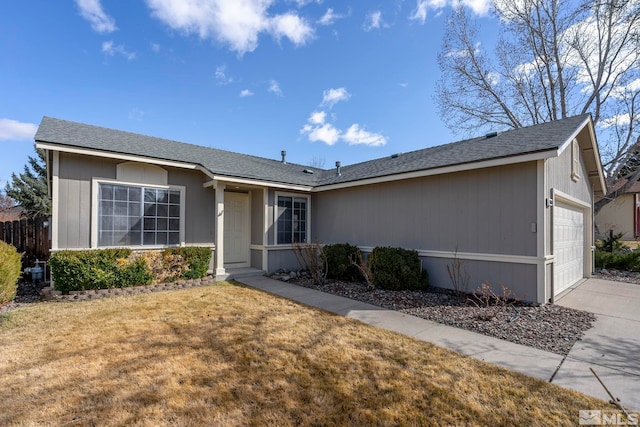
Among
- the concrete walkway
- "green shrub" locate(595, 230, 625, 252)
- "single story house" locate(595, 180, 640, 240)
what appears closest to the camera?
the concrete walkway

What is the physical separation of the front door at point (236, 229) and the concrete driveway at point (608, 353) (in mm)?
8595

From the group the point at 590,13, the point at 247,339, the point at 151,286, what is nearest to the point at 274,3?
the point at 151,286

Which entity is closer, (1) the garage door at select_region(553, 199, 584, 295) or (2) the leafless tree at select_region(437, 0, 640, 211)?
(1) the garage door at select_region(553, 199, 584, 295)

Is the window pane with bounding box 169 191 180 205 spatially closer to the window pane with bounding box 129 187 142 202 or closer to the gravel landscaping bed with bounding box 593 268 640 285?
the window pane with bounding box 129 187 142 202

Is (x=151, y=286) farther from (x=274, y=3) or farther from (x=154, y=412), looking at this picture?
(x=274, y=3)

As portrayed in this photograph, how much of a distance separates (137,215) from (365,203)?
21.3 feet

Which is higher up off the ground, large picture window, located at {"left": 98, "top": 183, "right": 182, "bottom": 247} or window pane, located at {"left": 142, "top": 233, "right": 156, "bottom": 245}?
large picture window, located at {"left": 98, "top": 183, "right": 182, "bottom": 247}

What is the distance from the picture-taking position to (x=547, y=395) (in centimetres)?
275

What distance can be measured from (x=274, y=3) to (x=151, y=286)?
29.9 ft

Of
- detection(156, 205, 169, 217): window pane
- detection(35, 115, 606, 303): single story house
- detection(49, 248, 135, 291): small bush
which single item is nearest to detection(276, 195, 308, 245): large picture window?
detection(35, 115, 606, 303): single story house

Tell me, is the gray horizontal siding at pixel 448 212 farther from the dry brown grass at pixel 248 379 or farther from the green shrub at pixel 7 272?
the green shrub at pixel 7 272

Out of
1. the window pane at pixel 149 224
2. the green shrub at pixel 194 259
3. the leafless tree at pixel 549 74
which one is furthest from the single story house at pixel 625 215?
the window pane at pixel 149 224

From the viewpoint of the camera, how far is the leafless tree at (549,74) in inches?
523

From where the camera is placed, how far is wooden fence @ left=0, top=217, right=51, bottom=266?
26.6 ft
